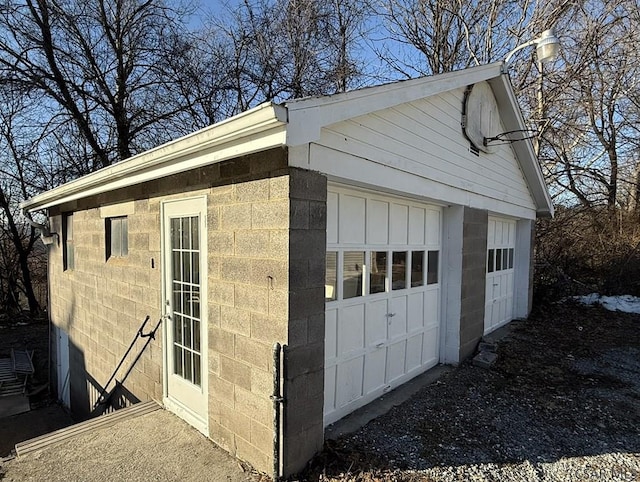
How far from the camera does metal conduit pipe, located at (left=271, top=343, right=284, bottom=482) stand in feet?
9.05

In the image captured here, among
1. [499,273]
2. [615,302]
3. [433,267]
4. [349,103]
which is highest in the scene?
[349,103]

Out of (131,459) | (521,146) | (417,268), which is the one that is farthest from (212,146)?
(521,146)

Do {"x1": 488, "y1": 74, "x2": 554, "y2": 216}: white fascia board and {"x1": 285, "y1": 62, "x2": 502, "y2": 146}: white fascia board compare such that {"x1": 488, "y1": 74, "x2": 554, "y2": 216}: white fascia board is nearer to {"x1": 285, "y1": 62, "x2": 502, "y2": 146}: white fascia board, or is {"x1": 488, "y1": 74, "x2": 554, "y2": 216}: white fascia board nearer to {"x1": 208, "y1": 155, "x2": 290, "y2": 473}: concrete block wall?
{"x1": 285, "y1": 62, "x2": 502, "y2": 146}: white fascia board

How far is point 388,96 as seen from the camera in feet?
11.2

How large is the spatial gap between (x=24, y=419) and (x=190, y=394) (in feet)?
19.8

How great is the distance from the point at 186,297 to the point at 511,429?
3.51 metres

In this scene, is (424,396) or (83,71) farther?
(83,71)

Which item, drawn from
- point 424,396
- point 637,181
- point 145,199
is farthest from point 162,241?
point 637,181

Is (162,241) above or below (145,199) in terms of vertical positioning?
below

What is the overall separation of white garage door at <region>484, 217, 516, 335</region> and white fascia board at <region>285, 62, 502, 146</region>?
154 inches

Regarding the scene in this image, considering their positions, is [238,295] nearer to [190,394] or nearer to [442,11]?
[190,394]

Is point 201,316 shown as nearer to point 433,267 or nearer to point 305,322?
point 305,322

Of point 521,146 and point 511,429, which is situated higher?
point 521,146

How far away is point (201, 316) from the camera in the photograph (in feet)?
12.0
